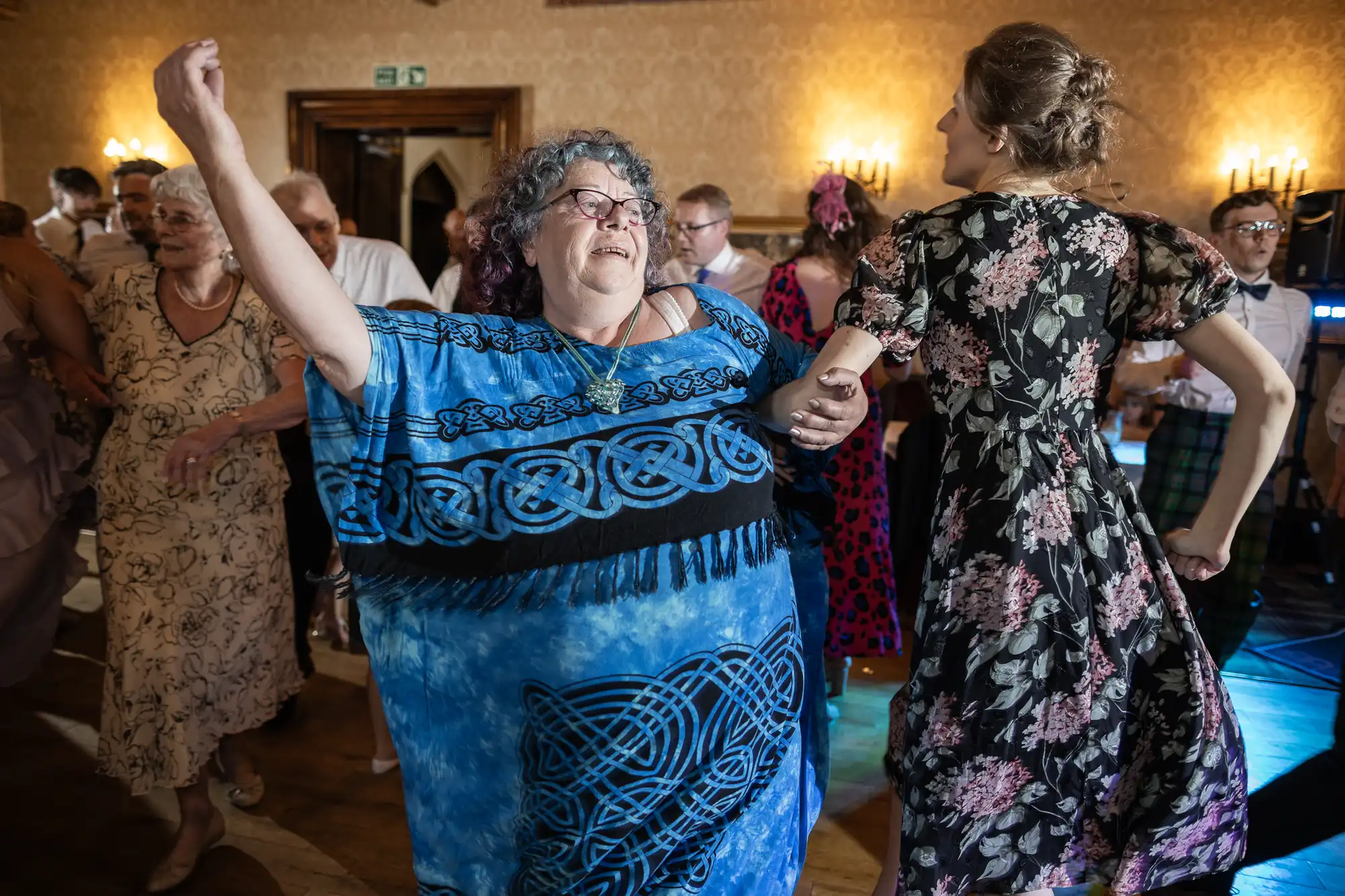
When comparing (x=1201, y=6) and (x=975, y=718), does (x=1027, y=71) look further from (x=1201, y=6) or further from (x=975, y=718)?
(x=1201, y=6)

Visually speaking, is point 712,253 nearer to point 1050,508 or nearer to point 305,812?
point 305,812

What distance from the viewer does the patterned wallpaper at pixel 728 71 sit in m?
6.02

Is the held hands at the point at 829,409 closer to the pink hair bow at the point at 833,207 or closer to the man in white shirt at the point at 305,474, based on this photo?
the pink hair bow at the point at 833,207

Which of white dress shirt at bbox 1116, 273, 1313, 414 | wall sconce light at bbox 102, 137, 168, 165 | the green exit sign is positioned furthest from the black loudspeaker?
wall sconce light at bbox 102, 137, 168, 165

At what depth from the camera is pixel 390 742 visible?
2682 mm

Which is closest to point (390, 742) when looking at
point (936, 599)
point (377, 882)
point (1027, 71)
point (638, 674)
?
point (377, 882)

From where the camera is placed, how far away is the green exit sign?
7.36m

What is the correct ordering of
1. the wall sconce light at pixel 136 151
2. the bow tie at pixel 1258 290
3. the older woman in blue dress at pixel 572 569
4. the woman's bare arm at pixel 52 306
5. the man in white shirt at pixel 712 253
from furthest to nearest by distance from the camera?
the wall sconce light at pixel 136 151 < the man in white shirt at pixel 712 253 < the bow tie at pixel 1258 290 < the woman's bare arm at pixel 52 306 < the older woman in blue dress at pixel 572 569

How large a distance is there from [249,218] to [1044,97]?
1.13 m

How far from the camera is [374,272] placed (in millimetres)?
3787

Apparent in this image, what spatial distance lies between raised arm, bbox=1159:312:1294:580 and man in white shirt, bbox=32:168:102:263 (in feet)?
20.3

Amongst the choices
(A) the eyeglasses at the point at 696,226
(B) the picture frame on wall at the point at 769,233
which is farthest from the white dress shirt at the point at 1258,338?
(B) the picture frame on wall at the point at 769,233

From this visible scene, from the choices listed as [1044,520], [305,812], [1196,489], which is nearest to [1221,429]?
[1196,489]

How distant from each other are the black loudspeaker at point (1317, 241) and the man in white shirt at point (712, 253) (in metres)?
2.78
